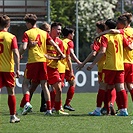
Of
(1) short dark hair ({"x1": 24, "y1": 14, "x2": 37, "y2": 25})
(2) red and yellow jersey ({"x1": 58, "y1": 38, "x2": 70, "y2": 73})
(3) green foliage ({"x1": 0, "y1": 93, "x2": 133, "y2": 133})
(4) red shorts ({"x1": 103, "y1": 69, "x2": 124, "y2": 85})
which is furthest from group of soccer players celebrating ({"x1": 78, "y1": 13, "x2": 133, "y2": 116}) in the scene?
(2) red and yellow jersey ({"x1": 58, "y1": 38, "x2": 70, "y2": 73})

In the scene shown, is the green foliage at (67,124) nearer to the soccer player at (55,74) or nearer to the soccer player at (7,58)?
the soccer player at (55,74)

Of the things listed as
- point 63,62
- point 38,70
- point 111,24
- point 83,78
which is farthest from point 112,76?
point 83,78

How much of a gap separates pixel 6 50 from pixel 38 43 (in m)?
1.79

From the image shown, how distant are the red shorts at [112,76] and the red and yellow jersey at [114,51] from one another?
8 cm

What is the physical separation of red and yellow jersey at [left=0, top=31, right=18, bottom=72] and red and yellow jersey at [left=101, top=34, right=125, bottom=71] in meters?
2.29

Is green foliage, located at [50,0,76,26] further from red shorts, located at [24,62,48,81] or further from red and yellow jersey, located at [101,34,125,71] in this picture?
red and yellow jersey, located at [101,34,125,71]

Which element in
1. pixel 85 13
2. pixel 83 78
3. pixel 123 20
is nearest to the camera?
pixel 123 20

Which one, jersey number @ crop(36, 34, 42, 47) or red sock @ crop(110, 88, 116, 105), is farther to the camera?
red sock @ crop(110, 88, 116, 105)

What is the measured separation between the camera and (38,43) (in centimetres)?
Answer: 1471

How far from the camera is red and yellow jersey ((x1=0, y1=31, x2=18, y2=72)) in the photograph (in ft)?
42.6

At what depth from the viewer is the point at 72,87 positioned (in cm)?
1788

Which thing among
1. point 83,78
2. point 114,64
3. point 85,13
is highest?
point 85,13

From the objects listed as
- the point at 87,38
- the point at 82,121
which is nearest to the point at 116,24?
the point at 82,121

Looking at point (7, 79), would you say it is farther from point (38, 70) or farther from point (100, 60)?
point (100, 60)
